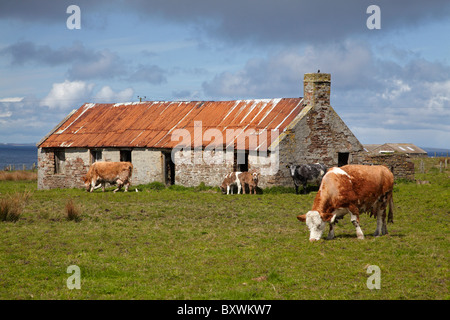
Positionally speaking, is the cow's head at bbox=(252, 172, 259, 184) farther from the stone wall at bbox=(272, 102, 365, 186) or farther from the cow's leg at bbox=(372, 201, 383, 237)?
the cow's leg at bbox=(372, 201, 383, 237)

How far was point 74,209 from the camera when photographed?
17047 mm

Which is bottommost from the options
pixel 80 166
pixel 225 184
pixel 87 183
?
pixel 87 183

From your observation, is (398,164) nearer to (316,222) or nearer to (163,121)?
(163,121)

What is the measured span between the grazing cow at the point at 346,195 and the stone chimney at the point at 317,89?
14.5 metres

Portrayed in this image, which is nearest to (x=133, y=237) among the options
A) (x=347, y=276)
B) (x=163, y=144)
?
(x=347, y=276)

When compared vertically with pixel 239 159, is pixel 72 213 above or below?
below

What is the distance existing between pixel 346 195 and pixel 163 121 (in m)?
20.8

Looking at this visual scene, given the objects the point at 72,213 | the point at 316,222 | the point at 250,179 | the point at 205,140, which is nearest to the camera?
the point at 316,222

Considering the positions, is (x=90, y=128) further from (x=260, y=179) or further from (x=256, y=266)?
(x=256, y=266)

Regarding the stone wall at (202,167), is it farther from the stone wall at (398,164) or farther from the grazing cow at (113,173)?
the stone wall at (398,164)

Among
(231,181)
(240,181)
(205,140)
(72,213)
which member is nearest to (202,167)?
(205,140)

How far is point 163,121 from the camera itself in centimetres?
3195
